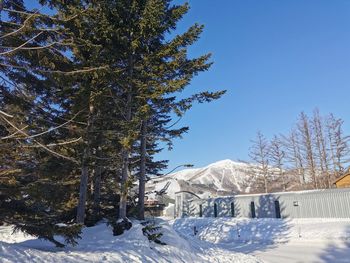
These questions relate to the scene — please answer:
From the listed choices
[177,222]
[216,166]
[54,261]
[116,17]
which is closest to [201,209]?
[177,222]

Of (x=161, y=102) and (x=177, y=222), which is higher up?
(x=161, y=102)

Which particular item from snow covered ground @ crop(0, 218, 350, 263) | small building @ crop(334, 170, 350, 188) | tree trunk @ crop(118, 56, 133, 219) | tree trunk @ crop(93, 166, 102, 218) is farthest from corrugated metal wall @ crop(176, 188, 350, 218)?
tree trunk @ crop(118, 56, 133, 219)

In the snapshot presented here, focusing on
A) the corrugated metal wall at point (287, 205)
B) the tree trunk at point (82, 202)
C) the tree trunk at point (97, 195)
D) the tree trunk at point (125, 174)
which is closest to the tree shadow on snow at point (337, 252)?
the corrugated metal wall at point (287, 205)

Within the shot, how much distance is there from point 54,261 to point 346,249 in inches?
564

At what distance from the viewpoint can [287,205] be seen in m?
29.4

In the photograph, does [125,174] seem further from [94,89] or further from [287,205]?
[287,205]

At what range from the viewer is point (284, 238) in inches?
862

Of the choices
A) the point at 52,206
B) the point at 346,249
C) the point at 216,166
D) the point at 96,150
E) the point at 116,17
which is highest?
the point at 216,166

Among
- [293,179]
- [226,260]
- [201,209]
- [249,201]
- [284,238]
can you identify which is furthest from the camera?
[293,179]

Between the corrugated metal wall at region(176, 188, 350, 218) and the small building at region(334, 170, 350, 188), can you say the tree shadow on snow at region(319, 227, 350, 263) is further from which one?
the small building at region(334, 170, 350, 188)

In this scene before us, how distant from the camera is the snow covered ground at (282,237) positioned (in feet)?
48.8

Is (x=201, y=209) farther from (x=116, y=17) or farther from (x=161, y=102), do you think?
(x=116, y=17)

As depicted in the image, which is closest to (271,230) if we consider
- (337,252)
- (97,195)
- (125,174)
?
(337,252)

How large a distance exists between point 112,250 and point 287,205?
24.2m
